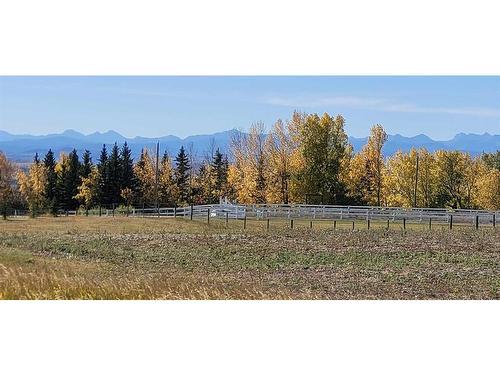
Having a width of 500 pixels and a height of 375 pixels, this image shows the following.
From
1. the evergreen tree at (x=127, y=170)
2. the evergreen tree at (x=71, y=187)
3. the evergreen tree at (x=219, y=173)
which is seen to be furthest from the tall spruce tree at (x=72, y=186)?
the evergreen tree at (x=219, y=173)

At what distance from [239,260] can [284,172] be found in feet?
5.45

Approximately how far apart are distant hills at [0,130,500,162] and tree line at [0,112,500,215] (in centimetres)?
14

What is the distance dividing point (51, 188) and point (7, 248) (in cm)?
145

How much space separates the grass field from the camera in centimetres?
1002

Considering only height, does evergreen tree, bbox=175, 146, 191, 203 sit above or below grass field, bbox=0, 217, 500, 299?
above

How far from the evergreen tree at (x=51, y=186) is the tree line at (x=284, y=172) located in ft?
0.06

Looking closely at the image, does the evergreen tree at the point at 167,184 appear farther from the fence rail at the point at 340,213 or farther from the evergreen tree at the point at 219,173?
the evergreen tree at the point at 219,173

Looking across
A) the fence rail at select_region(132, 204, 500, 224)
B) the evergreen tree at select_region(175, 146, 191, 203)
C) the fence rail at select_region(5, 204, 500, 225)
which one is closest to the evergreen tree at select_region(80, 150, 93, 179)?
the fence rail at select_region(5, 204, 500, 225)

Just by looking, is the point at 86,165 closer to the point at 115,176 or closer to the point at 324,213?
the point at 115,176

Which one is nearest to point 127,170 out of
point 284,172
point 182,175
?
point 182,175

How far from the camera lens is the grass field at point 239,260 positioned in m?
10.0

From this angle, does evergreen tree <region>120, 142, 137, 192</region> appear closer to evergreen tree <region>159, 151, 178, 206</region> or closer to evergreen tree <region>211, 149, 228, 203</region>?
evergreen tree <region>159, 151, 178, 206</region>

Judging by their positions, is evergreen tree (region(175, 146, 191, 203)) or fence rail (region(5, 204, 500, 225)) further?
evergreen tree (region(175, 146, 191, 203))
